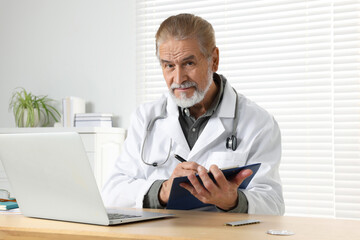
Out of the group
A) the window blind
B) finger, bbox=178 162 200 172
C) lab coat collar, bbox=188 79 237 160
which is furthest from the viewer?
the window blind

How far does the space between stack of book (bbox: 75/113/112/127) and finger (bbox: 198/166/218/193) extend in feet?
7.55

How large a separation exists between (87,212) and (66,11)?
3182mm

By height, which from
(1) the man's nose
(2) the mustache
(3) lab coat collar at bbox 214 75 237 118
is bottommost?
(3) lab coat collar at bbox 214 75 237 118

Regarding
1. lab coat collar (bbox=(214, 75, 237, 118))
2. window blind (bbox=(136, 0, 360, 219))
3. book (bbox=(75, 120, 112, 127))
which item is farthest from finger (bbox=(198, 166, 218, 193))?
book (bbox=(75, 120, 112, 127))

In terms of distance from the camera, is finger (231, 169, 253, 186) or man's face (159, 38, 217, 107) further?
man's face (159, 38, 217, 107)

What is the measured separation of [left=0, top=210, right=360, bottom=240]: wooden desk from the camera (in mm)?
965

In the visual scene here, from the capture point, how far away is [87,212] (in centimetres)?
108

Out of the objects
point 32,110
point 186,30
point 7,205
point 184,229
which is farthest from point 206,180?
point 32,110

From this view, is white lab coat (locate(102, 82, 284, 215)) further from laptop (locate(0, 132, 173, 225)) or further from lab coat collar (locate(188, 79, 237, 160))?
laptop (locate(0, 132, 173, 225))

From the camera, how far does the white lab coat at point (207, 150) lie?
1.77 m

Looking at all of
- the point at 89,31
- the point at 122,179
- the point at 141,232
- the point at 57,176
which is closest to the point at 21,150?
the point at 57,176

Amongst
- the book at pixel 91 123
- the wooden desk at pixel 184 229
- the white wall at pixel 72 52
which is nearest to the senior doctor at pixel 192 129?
the wooden desk at pixel 184 229

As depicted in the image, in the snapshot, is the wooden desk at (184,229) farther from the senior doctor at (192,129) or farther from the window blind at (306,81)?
the window blind at (306,81)

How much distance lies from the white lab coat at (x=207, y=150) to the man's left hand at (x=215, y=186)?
33cm
